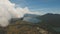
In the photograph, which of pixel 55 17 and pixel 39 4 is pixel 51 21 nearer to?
pixel 55 17

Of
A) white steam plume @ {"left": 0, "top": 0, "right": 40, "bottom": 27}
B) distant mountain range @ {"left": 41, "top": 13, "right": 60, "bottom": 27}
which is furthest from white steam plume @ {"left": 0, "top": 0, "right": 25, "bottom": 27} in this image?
distant mountain range @ {"left": 41, "top": 13, "right": 60, "bottom": 27}

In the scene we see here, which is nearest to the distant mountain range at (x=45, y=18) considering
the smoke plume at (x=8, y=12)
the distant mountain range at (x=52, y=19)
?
the distant mountain range at (x=52, y=19)

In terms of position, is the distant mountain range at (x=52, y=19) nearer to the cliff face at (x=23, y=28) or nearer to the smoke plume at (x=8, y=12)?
the cliff face at (x=23, y=28)

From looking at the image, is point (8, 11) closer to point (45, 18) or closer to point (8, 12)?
point (8, 12)

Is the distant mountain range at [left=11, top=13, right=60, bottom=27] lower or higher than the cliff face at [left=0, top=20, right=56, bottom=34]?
higher

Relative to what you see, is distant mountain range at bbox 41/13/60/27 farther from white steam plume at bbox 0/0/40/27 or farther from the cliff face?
white steam plume at bbox 0/0/40/27

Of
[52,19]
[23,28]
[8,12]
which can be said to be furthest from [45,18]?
[8,12]

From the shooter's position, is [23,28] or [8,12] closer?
[8,12]

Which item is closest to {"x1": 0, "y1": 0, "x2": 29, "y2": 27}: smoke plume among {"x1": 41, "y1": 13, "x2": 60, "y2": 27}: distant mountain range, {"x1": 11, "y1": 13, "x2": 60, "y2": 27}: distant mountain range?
{"x1": 11, "y1": 13, "x2": 60, "y2": 27}: distant mountain range

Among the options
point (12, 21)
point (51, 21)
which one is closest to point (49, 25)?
point (51, 21)
